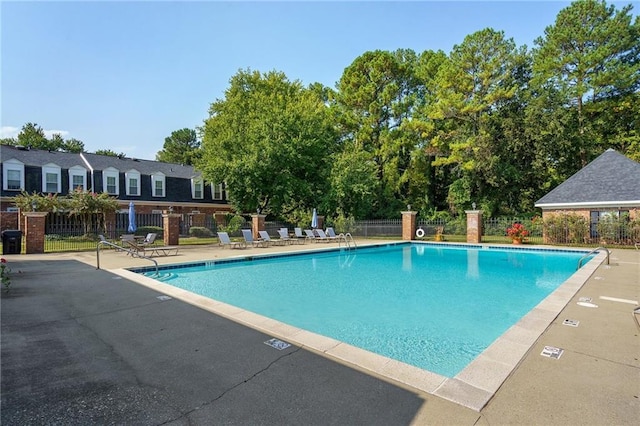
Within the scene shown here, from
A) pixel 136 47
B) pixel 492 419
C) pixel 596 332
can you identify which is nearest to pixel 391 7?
pixel 136 47

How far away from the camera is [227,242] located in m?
17.1

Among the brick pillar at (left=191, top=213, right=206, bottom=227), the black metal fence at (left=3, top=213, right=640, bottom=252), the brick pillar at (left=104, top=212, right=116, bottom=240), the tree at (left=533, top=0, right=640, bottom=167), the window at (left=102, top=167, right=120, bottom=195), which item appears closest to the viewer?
the black metal fence at (left=3, top=213, right=640, bottom=252)

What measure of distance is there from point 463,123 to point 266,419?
29.9 meters

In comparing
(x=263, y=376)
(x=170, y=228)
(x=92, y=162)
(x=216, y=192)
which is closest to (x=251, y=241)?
(x=170, y=228)

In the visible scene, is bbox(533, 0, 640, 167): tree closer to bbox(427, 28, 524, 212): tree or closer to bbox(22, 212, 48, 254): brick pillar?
bbox(427, 28, 524, 212): tree

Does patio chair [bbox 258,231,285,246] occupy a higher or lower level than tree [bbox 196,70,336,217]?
lower

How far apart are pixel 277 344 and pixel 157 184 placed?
29.2m

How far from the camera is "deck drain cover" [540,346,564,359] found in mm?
3648

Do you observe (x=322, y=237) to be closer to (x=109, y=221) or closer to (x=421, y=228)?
(x=421, y=228)

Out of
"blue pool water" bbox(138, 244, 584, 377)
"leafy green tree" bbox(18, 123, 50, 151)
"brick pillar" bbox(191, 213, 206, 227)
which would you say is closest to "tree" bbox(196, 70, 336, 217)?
"brick pillar" bbox(191, 213, 206, 227)

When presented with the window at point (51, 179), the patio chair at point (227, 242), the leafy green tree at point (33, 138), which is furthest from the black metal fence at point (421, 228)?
the leafy green tree at point (33, 138)

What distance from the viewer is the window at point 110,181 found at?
27016 mm

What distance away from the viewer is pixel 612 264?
1040 cm

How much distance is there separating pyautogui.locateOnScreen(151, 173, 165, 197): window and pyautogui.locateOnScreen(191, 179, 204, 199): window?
105 inches
